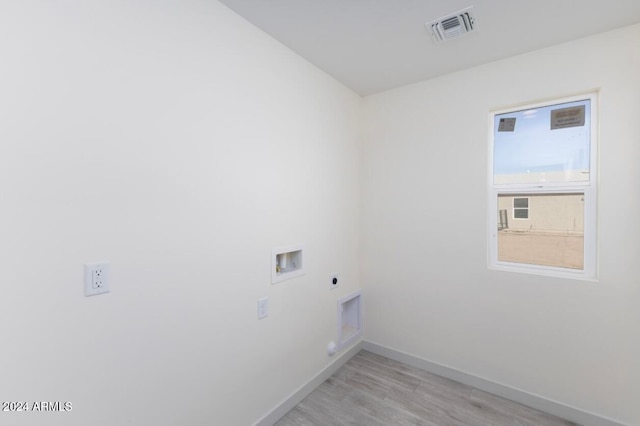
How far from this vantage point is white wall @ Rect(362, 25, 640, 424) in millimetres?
1843

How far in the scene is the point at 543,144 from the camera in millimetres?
2195

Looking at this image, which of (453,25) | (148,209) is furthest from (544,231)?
(148,209)

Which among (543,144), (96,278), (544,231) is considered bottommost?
(96,278)

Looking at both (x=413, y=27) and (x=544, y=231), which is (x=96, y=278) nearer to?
(x=413, y=27)

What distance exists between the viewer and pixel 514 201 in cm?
229

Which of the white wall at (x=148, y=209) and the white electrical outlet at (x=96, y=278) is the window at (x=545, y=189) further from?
the white electrical outlet at (x=96, y=278)

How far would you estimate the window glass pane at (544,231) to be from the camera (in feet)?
6.77

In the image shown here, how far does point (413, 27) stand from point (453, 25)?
10.0 inches

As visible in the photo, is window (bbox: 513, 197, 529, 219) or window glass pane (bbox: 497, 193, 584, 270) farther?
window (bbox: 513, 197, 529, 219)

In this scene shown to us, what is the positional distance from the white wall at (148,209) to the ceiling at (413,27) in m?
0.19

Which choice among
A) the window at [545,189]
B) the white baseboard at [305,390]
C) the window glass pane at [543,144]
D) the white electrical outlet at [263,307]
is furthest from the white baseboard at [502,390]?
the window glass pane at [543,144]

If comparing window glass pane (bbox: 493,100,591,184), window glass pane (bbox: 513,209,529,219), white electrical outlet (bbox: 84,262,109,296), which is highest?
window glass pane (bbox: 493,100,591,184)

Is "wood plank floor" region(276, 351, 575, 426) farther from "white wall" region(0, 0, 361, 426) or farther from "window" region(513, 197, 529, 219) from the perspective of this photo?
"window" region(513, 197, 529, 219)

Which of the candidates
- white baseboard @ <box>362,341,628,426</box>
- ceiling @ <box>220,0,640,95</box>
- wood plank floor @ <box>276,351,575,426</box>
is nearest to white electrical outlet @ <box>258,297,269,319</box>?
wood plank floor @ <box>276,351,575,426</box>
